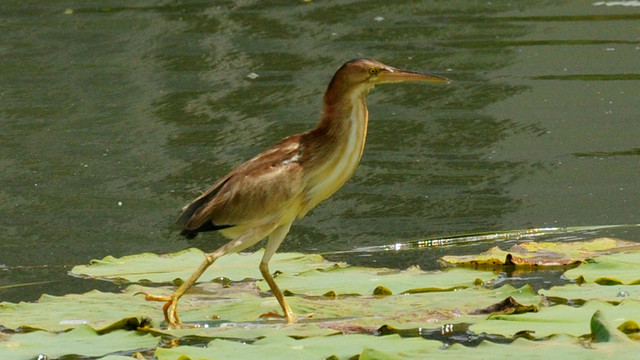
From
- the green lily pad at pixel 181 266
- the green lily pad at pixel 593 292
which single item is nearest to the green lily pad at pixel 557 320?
the green lily pad at pixel 593 292

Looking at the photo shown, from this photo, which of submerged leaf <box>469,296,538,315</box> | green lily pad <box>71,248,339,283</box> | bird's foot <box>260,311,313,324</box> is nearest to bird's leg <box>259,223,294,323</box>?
bird's foot <box>260,311,313,324</box>

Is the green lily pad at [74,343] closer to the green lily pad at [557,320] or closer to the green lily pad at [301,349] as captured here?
the green lily pad at [301,349]

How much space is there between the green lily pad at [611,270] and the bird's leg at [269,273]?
1147 mm

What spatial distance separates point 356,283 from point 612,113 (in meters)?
3.48

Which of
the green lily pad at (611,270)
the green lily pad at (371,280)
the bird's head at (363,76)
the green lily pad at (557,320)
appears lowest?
the green lily pad at (371,280)

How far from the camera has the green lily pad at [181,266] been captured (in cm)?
566

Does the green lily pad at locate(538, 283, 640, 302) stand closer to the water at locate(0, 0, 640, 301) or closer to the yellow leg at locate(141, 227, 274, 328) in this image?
the yellow leg at locate(141, 227, 274, 328)

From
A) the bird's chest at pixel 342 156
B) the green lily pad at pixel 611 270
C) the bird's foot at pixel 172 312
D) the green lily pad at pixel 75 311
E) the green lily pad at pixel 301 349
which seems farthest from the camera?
the green lily pad at pixel 611 270

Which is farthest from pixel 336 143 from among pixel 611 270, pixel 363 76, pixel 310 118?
pixel 310 118

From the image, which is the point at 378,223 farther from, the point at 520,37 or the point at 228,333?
the point at 520,37

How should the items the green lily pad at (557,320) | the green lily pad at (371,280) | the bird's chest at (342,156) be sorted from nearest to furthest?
1. the green lily pad at (557,320)
2. the bird's chest at (342,156)
3. the green lily pad at (371,280)

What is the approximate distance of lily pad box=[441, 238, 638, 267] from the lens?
5.72 meters

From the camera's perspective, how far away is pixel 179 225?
5.23 meters

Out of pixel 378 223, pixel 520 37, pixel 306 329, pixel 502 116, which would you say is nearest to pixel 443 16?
pixel 520 37
